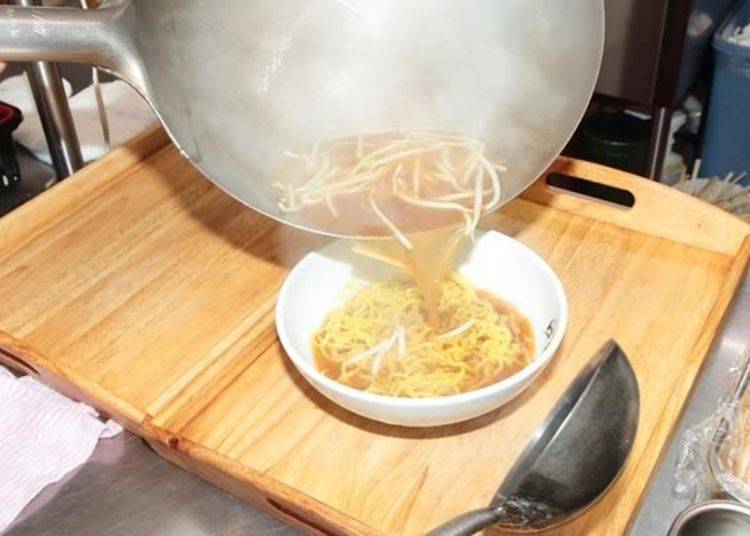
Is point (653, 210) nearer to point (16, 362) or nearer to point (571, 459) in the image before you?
point (571, 459)

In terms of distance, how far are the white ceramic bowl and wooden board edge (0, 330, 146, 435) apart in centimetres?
20

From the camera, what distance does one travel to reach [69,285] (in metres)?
1.16

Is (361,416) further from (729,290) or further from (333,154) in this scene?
(729,290)

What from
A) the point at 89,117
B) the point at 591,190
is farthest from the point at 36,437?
the point at 591,190

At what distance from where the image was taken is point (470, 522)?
0.77 meters

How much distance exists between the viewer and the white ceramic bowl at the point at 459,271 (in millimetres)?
878

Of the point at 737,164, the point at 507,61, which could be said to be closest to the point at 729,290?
the point at 507,61

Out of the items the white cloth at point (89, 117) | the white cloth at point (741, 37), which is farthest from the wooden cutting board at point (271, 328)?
the white cloth at point (741, 37)

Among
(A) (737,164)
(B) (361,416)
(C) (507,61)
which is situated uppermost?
(C) (507,61)

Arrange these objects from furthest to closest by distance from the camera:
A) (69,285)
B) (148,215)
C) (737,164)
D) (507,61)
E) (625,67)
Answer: (737,164), (625,67), (148,215), (69,285), (507,61)

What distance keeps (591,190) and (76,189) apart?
0.78 metres

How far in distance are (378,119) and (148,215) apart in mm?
417

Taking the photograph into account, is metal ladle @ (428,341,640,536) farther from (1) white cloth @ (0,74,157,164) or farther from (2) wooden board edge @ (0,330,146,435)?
(1) white cloth @ (0,74,157,164)

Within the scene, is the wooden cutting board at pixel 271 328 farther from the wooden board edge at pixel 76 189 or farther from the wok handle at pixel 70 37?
the wok handle at pixel 70 37
